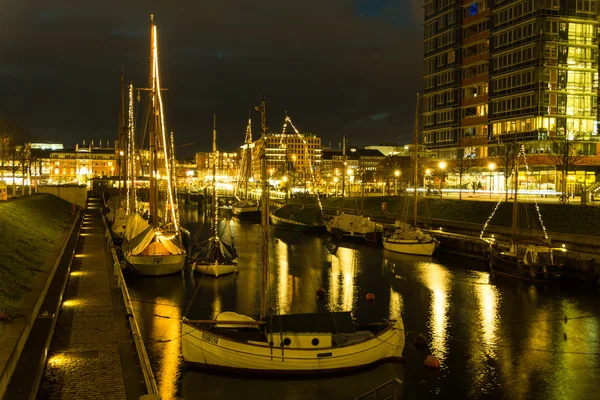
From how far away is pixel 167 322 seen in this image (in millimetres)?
27250

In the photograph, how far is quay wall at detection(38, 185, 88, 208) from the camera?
88750mm

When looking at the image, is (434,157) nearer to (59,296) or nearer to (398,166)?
(398,166)

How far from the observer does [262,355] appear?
19500 mm

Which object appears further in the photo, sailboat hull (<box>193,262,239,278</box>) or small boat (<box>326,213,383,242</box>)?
small boat (<box>326,213,383,242</box>)

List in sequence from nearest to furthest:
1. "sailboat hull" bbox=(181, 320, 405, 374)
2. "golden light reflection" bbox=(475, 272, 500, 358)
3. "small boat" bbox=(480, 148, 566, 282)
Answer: "sailboat hull" bbox=(181, 320, 405, 374), "golden light reflection" bbox=(475, 272, 500, 358), "small boat" bbox=(480, 148, 566, 282)

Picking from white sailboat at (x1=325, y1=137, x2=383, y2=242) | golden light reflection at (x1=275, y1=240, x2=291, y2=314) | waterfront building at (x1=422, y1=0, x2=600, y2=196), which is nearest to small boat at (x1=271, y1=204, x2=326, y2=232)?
white sailboat at (x1=325, y1=137, x2=383, y2=242)

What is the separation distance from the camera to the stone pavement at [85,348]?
15.0 metres

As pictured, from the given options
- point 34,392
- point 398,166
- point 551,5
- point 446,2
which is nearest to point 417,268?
point 34,392

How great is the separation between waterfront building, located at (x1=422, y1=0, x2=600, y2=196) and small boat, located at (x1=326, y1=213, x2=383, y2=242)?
20379 mm

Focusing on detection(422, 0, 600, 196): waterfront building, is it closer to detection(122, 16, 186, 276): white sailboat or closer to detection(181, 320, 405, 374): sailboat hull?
detection(122, 16, 186, 276): white sailboat

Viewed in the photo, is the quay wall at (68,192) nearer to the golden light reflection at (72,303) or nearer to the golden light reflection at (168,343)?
the golden light reflection at (168,343)

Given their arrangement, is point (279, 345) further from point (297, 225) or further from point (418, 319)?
point (297, 225)

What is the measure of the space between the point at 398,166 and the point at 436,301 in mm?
83009

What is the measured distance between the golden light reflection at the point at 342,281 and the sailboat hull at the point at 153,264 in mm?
10577
